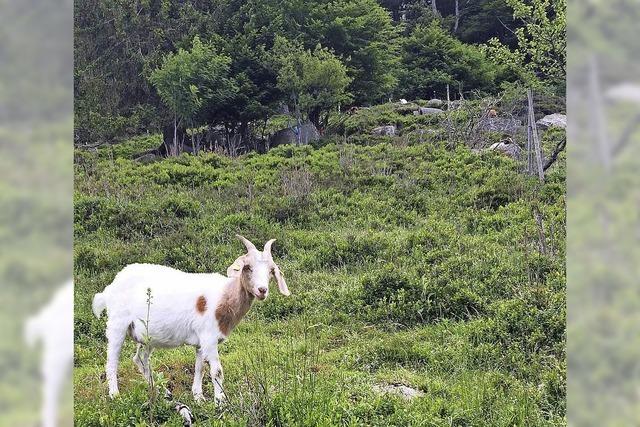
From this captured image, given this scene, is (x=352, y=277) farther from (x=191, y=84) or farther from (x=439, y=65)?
(x=439, y=65)

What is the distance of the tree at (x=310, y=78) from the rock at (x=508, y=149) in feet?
8.16

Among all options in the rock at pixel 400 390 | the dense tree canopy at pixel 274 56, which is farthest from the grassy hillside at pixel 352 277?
the dense tree canopy at pixel 274 56

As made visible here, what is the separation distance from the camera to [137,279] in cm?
352

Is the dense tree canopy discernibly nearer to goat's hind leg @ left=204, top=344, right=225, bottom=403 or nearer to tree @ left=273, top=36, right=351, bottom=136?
tree @ left=273, top=36, right=351, bottom=136

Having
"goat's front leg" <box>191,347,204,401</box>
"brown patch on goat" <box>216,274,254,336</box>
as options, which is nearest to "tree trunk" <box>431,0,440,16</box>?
"brown patch on goat" <box>216,274,254,336</box>

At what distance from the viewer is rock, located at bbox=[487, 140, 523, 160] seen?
370 inches

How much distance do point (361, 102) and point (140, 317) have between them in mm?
7375

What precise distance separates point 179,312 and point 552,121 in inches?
312

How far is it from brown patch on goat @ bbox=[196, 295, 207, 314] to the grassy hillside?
42 centimetres

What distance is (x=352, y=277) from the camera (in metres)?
5.78
